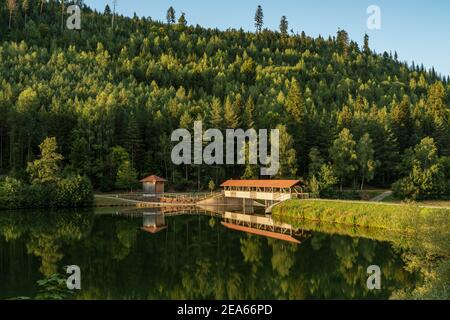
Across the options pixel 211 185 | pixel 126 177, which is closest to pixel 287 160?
pixel 211 185

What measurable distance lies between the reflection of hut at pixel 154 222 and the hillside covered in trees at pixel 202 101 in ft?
60.4

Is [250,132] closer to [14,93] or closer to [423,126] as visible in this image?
[423,126]

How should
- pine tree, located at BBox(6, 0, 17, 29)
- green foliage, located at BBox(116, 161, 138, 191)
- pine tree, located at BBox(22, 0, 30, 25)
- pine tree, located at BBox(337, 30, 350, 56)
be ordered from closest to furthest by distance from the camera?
1. green foliage, located at BBox(116, 161, 138, 191)
2. pine tree, located at BBox(6, 0, 17, 29)
3. pine tree, located at BBox(22, 0, 30, 25)
4. pine tree, located at BBox(337, 30, 350, 56)

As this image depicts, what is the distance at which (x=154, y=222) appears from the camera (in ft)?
167

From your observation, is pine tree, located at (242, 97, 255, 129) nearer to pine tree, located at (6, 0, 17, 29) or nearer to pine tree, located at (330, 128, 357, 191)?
pine tree, located at (330, 128, 357, 191)

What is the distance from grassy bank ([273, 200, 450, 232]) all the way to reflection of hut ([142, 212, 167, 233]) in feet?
47.1

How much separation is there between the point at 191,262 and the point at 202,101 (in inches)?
3238

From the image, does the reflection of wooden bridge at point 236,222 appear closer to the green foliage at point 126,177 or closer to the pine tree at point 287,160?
the green foliage at point 126,177

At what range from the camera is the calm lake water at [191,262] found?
23.0m

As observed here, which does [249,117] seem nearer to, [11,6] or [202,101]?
[202,101]

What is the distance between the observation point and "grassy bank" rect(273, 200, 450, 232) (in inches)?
1479

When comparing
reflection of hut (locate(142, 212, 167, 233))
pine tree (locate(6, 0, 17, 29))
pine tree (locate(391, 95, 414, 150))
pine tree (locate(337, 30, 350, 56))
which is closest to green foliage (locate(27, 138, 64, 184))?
reflection of hut (locate(142, 212, 167, 233))

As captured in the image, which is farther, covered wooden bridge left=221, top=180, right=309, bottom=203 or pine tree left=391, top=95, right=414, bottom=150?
pine tree left=391, top=95, right=414, bottom=150

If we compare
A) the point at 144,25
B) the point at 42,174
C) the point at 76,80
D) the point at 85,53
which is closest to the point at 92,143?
the point at 42,174
